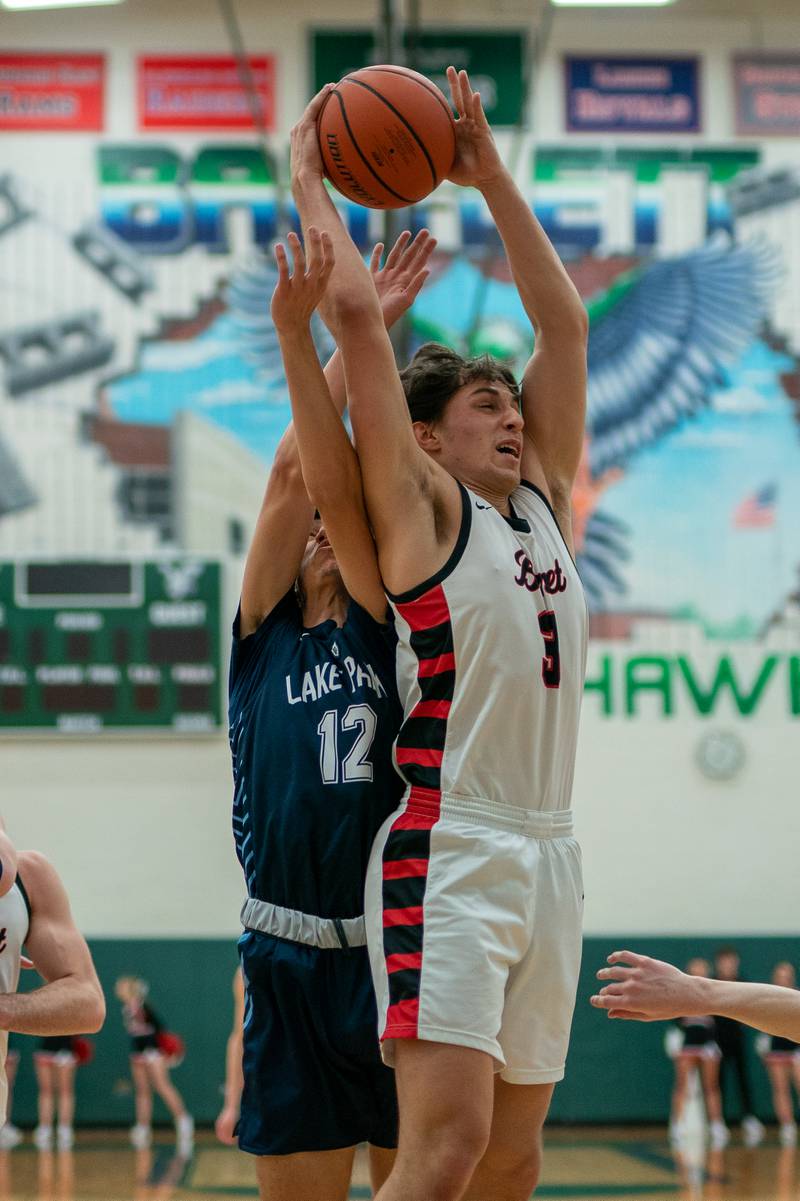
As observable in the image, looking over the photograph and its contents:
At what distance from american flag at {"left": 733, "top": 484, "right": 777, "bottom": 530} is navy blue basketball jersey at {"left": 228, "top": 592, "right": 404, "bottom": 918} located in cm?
1009

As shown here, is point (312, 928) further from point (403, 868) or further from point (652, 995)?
point (652, 995)

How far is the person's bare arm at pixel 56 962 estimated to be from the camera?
3.23 metres

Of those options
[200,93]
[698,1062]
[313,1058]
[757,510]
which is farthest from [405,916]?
[200,93]

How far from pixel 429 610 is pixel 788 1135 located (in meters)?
10.5

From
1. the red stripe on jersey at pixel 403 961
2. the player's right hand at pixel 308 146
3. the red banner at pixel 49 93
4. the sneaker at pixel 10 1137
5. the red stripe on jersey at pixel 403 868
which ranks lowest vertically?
the sneaker at pixel 10 1137

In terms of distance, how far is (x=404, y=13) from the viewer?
13.0 metres

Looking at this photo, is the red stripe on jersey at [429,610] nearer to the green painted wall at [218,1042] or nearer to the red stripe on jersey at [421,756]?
the red stripe on jersey at [421,756]

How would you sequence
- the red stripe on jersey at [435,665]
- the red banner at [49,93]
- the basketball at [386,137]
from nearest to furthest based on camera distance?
the red stripe on jersey at [435,665], the basketball at [386,137], the red banner at [49,93]

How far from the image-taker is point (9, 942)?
3.26m

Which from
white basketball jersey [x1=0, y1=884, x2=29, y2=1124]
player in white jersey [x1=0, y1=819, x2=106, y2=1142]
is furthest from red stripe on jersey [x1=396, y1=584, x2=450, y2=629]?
white basketball jersey [x1=0, y1=884, x2=29, y2=1124]

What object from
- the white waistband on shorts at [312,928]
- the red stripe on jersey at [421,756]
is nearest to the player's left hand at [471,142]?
the red stripe on jersey at [421,756]

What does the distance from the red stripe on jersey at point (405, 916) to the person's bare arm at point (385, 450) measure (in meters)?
0.69

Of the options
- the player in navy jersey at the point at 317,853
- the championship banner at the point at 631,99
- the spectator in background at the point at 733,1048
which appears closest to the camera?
the player in navy jersey at the point at 317,853

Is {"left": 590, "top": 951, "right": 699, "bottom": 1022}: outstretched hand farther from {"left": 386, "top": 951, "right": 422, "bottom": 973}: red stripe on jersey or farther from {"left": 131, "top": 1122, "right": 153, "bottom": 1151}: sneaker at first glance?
{"left": 131, "top": 1122, "right": 153, "bottom": 1151}: sneaker
